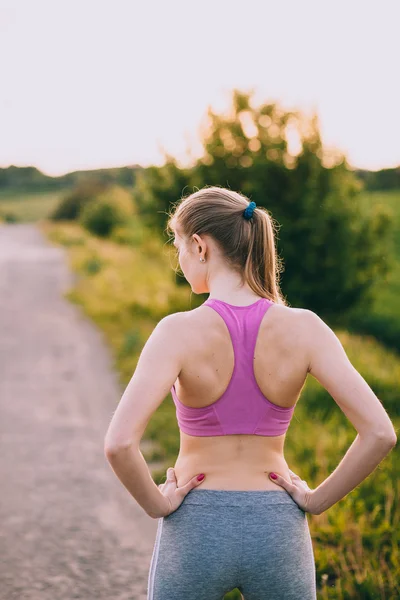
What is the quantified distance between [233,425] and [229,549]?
0.32m

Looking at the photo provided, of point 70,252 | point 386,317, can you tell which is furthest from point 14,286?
point 386,317

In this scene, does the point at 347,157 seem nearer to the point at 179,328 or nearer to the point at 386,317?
the point at 179,328

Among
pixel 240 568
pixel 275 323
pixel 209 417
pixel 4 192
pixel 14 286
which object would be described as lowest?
pixel 4 192

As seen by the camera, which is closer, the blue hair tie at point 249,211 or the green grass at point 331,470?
the blue hair tie at point 249,211

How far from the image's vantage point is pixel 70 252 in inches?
931

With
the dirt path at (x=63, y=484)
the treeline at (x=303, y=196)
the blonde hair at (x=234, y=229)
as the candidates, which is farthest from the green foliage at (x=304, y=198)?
the blonde hair at (x=234, y=229)

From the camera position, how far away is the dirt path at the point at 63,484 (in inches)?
146

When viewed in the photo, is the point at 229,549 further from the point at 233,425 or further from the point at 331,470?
the point at 331,470

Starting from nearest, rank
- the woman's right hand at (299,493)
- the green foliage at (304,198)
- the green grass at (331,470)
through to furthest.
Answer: the woman's right hand at (299,493) < the green grass at (331,470) < the green foliage at (304,198)

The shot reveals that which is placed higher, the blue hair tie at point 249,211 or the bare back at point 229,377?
the blue hair tie at point 249,211

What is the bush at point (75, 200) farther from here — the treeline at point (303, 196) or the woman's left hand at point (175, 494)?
the woman's left hand at point (175, 494)

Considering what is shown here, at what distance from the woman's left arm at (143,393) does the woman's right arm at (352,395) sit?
1.16 ft

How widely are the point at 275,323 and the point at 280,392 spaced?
0.62ft

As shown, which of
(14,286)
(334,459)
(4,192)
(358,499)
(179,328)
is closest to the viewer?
(179,328)
